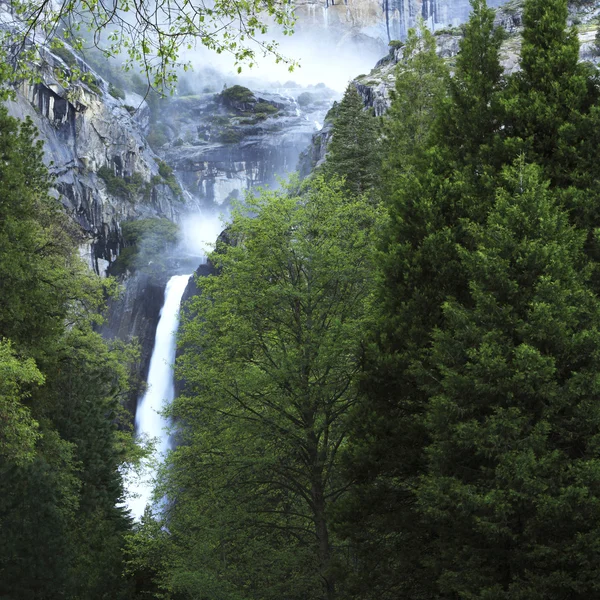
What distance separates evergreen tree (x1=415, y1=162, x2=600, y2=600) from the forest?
32 mm

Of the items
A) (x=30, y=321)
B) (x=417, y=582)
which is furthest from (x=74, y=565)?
(x=417, y=582)

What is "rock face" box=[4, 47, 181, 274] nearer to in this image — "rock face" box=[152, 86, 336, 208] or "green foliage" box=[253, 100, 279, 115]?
"rock face" box=[152, 86, 336, 208]

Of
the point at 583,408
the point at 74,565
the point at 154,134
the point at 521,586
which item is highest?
the point at 154,134

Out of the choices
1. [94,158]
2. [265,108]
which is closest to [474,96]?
[94,158]

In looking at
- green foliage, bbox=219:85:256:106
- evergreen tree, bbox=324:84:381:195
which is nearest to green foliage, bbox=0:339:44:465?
evergreen tree, bbox=324:84:381:195

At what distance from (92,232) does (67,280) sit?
4901cm

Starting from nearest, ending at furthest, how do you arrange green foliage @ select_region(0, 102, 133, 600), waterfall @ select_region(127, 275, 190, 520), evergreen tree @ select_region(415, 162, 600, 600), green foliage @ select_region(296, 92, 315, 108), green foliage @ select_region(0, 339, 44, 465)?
1. evergreen tree @ select_region(415, 162, 600, 600)
2. green foliage @ select_region(0, 339, 44, 465)
3. green foliage @ select_region(0, 102, 133, 600)
4. waterfall @ select_region(127, 275, 190, 520)
5. green foliage @ select_region(296, 92, 315, 108)

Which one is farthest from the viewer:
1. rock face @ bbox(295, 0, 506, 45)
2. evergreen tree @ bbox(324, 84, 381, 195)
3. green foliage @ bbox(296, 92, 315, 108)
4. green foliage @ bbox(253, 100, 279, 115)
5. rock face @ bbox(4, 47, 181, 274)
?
rock face @ bbox(295, 0, 506, 45)

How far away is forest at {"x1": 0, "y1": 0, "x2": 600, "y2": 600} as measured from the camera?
8492 mm

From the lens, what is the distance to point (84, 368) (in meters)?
21.0

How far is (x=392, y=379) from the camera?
11352 millimetres

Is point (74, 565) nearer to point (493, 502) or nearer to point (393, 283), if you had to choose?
point (393, 283)

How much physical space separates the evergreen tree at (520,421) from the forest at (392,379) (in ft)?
0.11

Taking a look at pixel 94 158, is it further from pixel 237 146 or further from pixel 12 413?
pixel 12 413
